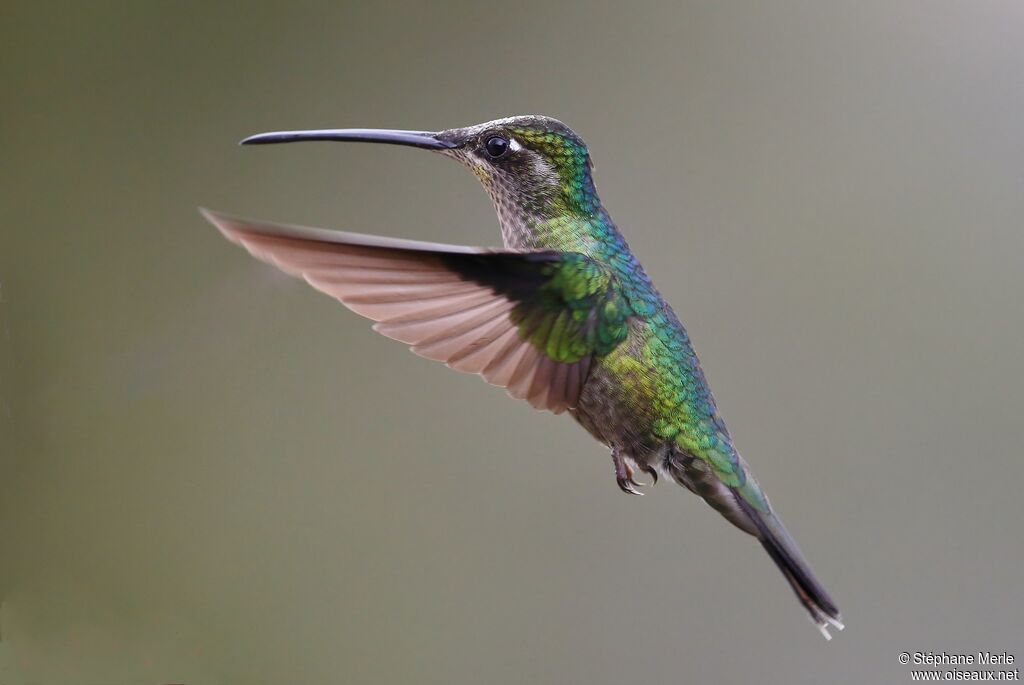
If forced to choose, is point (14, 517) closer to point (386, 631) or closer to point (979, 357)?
point (386, 631)

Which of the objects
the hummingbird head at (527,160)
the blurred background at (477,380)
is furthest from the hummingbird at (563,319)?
the blurred background at (477,380)

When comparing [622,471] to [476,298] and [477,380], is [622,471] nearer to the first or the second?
[476,298]

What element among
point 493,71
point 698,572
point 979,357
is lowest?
point 698,572

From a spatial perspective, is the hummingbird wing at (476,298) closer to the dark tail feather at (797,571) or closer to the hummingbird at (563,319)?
the hummingbird at (563,319)

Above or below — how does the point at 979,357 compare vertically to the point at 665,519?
above

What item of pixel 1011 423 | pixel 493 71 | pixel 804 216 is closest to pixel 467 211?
pixel 493 71

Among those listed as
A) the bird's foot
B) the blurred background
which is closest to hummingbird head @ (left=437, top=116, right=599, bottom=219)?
the bird's foot

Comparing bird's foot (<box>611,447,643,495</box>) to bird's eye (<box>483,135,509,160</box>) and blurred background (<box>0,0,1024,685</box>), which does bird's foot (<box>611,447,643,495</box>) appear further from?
blurred background (<box>0,0,1024,685</box>)
